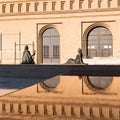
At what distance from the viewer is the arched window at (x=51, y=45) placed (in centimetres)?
2406

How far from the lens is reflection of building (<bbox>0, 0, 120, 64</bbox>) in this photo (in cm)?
2267

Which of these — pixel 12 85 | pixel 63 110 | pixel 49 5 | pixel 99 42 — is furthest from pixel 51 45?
pixel 63 110

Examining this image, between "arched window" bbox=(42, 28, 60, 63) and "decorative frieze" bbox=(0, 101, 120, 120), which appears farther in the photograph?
"arched window" bbox=(42, 28, 60, 63)

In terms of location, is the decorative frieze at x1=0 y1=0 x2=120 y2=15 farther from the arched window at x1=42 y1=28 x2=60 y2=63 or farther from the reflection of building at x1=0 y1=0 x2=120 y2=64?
the arched window at x1=42 y1=28 x2=60 y2=63

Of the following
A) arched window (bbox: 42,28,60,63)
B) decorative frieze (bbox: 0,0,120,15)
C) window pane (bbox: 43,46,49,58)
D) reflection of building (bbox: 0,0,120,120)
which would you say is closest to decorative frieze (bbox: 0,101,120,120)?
reflection of building (bbox: 0,0,120,120)

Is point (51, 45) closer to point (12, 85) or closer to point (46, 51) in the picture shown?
point (46, 51)

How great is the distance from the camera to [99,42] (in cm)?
2306

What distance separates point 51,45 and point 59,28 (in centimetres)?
149

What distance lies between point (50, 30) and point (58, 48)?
1518mm

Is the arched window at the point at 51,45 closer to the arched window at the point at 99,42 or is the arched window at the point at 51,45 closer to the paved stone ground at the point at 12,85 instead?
the arched window at the point at 99,42

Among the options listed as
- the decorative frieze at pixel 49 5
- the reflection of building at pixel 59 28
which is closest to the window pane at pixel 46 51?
the reflection of building at pixel 59 28

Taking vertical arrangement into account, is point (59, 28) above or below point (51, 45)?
above

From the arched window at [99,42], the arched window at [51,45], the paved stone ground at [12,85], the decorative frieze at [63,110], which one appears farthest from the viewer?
the arched window at [51,45]

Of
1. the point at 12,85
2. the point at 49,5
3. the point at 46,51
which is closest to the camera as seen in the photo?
the point at 12,85
